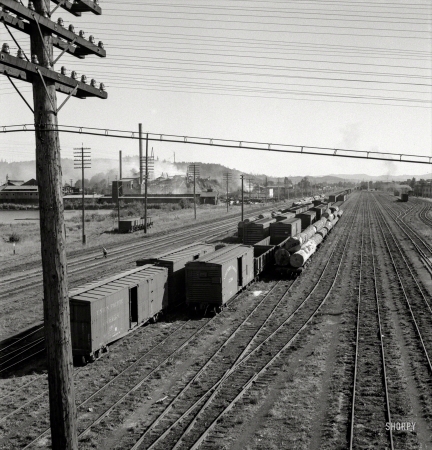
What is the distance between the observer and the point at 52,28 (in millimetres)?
8297

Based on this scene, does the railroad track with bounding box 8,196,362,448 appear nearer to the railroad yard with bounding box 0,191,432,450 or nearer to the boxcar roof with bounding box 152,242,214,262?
the railroad yard with bounding box 0,191,432,450

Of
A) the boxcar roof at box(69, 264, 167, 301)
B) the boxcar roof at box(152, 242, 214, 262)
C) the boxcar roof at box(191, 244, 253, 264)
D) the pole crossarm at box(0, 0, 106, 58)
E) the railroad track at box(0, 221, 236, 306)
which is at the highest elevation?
the pole crossarm at box(0, 0, 106, 58)

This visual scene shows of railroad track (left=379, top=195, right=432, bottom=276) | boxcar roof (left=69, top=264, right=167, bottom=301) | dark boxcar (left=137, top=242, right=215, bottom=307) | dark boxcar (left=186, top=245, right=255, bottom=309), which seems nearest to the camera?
boxcar roof (left=69, top=264, right=167, bottom=301)

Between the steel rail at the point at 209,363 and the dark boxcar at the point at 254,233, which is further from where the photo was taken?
the dark boxcar at the point at 254,233

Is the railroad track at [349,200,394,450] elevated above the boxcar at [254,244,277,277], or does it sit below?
below

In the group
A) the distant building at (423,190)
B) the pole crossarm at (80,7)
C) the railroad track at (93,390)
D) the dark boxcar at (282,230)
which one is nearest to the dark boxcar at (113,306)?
the railroad track at (93,390)

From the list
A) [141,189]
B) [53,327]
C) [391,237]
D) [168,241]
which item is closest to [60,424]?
[53,327]

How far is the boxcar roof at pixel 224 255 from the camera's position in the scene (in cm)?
2323

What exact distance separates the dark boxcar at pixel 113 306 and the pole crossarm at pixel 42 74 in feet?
28.6

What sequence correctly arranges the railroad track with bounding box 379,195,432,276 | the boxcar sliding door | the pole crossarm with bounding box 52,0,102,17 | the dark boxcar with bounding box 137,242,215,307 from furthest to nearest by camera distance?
1. the railroad track with bounding box 379,195,432,276
2. the dark boxcar with bounding box 137,242,215,307
3. the boxcar sliding door
4. the pole crossarm with bounding box 52,0,102,17

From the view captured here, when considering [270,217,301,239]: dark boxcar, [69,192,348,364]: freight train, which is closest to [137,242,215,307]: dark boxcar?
[69,192,348,364]: freight train

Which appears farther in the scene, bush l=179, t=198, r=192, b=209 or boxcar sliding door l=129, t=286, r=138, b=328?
bush l=179, t=198, r=192, b=209

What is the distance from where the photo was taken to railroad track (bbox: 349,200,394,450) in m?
11.8

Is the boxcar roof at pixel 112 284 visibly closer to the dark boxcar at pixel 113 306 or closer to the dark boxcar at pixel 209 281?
the dark boxcar at pixel 113 306
